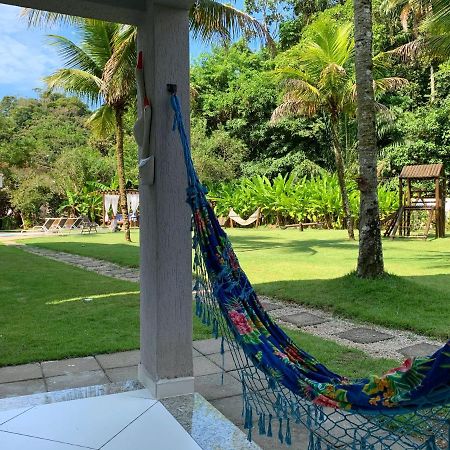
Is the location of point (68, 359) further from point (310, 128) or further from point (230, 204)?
point (310, 128)

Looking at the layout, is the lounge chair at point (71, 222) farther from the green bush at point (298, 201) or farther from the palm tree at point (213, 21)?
the palm tree at point (213, 21)

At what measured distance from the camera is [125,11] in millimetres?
2443

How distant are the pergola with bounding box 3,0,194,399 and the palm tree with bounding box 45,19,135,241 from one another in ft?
26.1

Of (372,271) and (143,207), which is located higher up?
(143,207)

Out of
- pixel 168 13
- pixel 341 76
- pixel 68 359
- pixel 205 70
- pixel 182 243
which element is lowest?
pixel 68 359

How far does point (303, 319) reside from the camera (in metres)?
4.34

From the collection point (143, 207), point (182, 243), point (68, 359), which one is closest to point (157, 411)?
point (182, 243)

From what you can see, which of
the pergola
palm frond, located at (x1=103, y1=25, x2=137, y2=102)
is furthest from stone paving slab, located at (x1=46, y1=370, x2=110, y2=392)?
palm frond, located at (x1=103, y1=25, x2=137, y2=102)

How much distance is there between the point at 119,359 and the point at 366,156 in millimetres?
3344

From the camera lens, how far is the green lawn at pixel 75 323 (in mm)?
3258

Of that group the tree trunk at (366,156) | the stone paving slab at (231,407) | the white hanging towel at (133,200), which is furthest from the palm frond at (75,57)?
the stone paving slab at (231,407)

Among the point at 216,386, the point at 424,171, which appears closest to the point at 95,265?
the point at 216,386

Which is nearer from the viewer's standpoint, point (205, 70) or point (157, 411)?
point (157, 411)

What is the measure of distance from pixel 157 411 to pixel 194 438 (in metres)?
0.34
